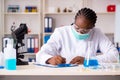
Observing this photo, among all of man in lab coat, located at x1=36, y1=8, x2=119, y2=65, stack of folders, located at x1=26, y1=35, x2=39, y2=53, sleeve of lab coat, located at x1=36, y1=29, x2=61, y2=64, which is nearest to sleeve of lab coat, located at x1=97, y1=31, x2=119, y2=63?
man in lab coat, located at x1=36, y1=8, x2=119, y2=65

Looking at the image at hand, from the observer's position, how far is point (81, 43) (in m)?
2.17

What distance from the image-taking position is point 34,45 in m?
4.25

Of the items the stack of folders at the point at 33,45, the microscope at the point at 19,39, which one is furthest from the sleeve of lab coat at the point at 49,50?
the stack of folders at the point at 33,45

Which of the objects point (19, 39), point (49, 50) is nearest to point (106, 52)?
point (49, 50)

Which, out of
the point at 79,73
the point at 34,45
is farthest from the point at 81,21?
the point at 34,45

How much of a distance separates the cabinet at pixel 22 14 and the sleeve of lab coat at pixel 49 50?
7.16 ft

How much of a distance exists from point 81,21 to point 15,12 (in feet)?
8.33

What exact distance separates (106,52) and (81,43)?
0.77ft

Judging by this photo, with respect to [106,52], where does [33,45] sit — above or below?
below

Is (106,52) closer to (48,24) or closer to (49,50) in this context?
(49,50)

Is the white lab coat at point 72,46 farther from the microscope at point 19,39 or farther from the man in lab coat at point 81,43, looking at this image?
the microscope at point 19,39

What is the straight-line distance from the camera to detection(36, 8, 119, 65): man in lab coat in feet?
6.72

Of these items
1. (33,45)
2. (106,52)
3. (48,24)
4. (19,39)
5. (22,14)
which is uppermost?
(22,14)

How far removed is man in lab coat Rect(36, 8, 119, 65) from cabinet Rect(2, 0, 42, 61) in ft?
7.16
